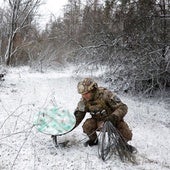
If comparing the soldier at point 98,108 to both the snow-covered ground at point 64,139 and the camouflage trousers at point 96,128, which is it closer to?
the camouflage trousers at point 96,128

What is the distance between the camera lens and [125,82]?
35.3 feet

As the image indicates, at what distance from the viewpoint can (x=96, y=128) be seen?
15.4 feet

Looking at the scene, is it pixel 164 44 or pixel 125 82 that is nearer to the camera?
pixel 164 44

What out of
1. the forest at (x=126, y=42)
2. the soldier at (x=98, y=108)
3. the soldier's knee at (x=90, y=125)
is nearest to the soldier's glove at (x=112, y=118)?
the soldier at (x=98, y=108)

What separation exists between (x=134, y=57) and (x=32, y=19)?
1137 centimetres

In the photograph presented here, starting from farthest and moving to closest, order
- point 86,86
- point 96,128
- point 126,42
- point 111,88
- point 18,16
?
1. point 18,16
2. point 111,88
3. point 126,42
4. point 96,128
5. point 86,86

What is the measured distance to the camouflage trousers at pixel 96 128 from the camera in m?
4.55

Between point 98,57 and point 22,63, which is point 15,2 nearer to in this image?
point 22,63

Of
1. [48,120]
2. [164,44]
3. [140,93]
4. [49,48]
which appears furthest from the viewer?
[49,48]

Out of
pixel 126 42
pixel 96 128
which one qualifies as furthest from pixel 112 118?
pixel 126 42

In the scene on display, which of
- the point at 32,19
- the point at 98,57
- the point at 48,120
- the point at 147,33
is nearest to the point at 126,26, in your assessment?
the point at 147,33

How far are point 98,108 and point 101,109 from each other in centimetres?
5

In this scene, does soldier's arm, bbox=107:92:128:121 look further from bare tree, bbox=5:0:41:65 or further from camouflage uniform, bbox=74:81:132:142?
bare tree, bbox=5:0:41:65

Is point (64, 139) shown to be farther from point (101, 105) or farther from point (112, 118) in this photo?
point (112, 118)
